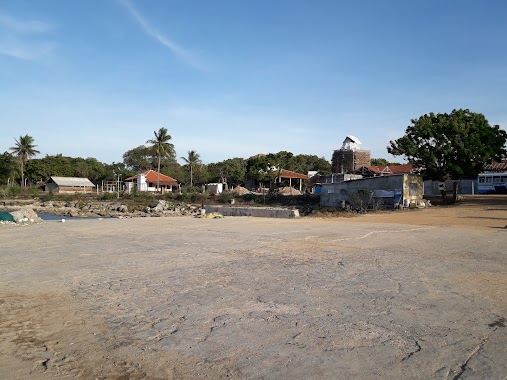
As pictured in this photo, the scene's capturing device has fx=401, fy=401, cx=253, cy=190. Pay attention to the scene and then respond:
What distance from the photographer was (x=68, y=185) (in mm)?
63344

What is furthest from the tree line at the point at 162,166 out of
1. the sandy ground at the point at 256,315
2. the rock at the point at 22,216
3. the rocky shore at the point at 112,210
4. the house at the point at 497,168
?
the sandy ground at the point at 256,315

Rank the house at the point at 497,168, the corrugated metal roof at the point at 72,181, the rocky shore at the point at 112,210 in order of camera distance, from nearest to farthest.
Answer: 1. the rocky shore at the point at 112,210
2. the house at the point at 497,168
3. the corrugated metal roof at the point at 72,181

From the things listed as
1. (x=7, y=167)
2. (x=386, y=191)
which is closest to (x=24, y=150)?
(x=7, y=167)

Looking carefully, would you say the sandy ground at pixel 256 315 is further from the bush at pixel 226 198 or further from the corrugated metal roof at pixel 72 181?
the corrugated metal roof at pixel 72 181

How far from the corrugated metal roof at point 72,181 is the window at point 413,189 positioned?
53686mm

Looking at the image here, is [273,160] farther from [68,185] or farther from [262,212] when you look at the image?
[68,185]

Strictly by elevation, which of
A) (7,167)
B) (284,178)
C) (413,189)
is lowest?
(413,189)

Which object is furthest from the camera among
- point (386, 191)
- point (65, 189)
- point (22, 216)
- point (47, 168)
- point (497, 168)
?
point (47, 168)

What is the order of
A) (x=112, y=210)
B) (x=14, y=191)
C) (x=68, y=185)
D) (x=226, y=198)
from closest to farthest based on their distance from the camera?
(x=112, y=210)
(x=226, y=198)
(x=14, y=191)
(x=68, y=185)

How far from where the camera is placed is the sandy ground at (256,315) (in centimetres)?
353

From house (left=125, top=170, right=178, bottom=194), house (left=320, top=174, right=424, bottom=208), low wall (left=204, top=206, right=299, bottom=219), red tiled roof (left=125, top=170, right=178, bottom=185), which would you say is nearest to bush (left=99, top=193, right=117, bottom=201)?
house (left=125, top=170, right=178, bottom=194)

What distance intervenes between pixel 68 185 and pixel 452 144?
183 feet

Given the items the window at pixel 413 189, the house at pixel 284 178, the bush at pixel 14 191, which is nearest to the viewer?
the window at pixel 413 189

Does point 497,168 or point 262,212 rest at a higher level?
point 497,168
